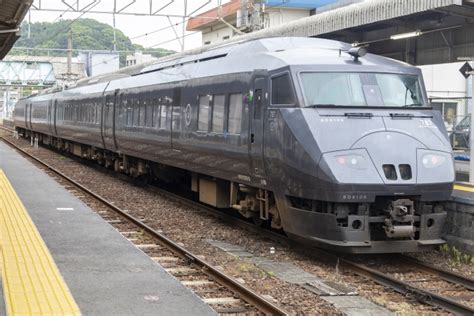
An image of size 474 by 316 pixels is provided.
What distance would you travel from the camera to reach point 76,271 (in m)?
7.59

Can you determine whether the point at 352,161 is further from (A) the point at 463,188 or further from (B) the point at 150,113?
(B) the point at 150,113

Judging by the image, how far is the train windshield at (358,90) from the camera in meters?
8.78

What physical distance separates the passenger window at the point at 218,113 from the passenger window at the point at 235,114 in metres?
0.34

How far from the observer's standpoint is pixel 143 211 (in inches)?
540

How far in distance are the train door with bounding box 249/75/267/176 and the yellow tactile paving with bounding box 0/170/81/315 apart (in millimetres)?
3178

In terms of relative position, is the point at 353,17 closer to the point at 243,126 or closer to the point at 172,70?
the point at 172,70

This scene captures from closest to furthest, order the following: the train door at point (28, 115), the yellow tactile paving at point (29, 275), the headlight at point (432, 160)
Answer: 1. the yellow tactile paving at point (29, 275)
2. the headlight at point (432, 160)
3. the train door at point (28, 115)

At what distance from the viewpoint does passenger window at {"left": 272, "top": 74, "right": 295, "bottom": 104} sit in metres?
8.80

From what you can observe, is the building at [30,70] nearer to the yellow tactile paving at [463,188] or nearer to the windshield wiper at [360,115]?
the yellow tactile paving at [463,188]

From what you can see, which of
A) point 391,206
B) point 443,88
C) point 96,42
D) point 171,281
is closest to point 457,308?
point 391,206

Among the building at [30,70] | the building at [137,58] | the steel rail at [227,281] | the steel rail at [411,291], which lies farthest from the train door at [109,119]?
the building at [30,70]

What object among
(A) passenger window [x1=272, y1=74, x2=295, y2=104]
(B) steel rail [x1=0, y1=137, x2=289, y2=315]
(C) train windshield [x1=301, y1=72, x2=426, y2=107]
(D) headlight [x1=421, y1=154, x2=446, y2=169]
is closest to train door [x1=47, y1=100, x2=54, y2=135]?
(B) steel rail [x1=0, y1=137, x2=289, y2=315]

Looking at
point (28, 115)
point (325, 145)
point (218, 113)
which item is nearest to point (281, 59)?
point (325, 145)

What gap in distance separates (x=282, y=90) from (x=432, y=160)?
2.22m
